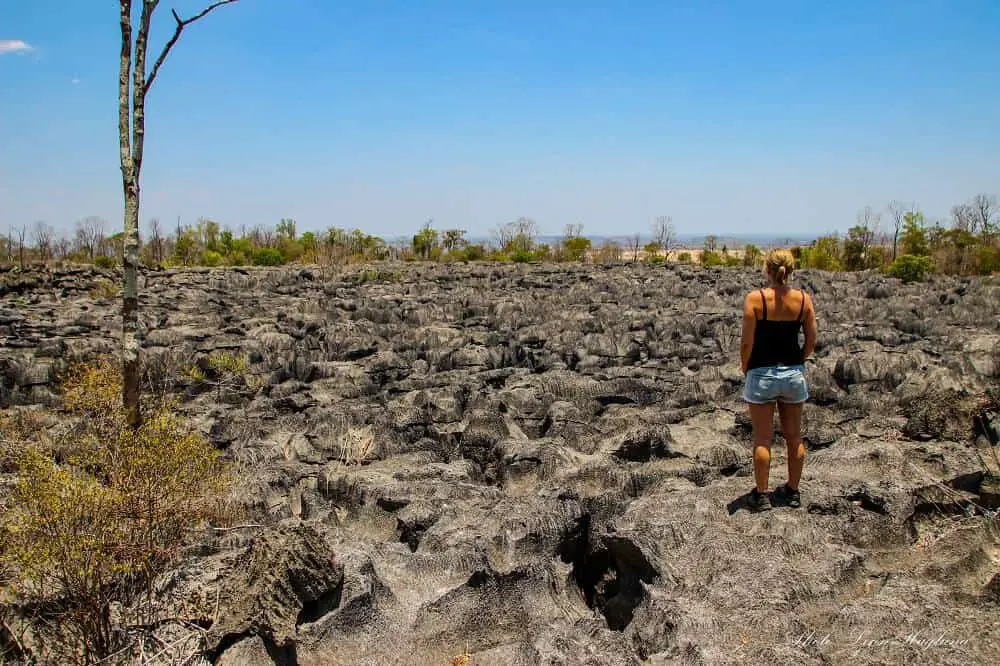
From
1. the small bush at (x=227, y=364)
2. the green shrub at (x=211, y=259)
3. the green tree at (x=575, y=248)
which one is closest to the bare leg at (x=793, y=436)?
the small bush at (x=227, y=364)

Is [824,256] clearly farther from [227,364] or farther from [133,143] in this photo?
[133,143]

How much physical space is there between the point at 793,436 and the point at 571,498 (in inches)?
79.3

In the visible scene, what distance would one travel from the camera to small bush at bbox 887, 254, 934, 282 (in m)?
27.2

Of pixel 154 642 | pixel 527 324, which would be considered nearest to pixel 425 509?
pixel 154 642

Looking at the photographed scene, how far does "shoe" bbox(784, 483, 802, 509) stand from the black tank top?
1174 mm

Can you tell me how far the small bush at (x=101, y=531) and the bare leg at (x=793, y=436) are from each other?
4.68 m

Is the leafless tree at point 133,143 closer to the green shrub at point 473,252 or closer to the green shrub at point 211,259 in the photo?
the green shrub at point 211,259

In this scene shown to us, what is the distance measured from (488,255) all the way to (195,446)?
1747 inches

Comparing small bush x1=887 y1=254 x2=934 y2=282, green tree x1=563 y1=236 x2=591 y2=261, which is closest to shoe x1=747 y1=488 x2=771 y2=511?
small bush x1=887 y1=254 x2=934 y2=282

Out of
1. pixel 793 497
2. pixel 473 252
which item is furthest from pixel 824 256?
pixel 793 497

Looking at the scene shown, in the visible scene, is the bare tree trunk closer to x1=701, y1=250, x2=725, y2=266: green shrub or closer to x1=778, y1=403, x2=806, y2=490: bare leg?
x1=778, y1=403, x2=806, y2=490: bare leg

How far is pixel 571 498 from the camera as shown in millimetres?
6316

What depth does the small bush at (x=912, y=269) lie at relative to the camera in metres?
27.2

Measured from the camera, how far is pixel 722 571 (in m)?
4.87
